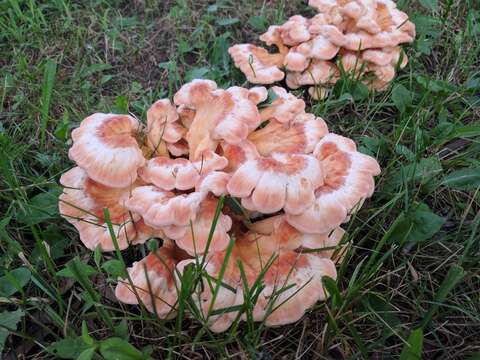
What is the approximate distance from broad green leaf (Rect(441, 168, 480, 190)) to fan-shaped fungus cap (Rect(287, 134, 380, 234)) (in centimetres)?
70

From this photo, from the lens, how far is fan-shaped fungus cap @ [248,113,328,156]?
2.64 meters

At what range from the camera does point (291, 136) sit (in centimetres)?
271

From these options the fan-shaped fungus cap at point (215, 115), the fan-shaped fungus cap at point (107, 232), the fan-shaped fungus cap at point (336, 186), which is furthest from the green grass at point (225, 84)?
the fan-shaped fungus cap at point (215, 115)

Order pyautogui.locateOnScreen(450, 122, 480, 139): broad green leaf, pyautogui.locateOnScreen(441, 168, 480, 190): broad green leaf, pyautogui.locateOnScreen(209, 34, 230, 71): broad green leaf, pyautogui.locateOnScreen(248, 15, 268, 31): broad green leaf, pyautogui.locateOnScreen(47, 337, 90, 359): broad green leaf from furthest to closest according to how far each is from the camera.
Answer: pyautogui.locateOnScreen(248, 15, 268, 31): broad green leaf, pyautogui.locateOnScreen(209, 34, 230, 71): broad green leaf, pyautogui.locateOnScreen(450, 122, 480, 139): broad green leaf, pyautogui.locateOnScreen(441, 168, 480, 190): broad green leaf, pyautogui.locateOnScreen(47, 337, 90, 359): broad green leaf

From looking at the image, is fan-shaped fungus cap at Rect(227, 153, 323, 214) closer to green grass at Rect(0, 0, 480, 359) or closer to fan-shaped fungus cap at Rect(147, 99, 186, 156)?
green grass at Rect(0, 0, 480, 359)

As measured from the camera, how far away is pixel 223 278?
2.17m

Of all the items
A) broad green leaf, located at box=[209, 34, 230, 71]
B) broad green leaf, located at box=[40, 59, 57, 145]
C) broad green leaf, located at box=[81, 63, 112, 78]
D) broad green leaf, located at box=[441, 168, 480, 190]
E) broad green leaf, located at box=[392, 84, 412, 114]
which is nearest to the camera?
broad green leaf, located at box=[441, 168, 480, 190]

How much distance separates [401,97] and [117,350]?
280 centimetres

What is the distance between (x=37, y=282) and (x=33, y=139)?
141cm

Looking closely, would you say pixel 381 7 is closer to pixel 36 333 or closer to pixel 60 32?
pixel 60 32

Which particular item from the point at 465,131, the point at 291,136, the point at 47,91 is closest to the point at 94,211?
the point at 291,136

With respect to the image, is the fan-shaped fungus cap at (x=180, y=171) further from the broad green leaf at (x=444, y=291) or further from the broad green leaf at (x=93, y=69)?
the broad green leaf at (x=93, y=69)

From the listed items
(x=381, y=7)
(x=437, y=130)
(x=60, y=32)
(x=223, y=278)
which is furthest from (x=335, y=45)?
(x=60, y=32)

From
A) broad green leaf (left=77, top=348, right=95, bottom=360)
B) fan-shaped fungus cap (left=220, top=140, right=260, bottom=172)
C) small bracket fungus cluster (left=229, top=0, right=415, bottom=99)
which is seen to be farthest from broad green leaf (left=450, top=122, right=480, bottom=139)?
broad green leaf (left=77, top=348, right=95, bottom=360)
